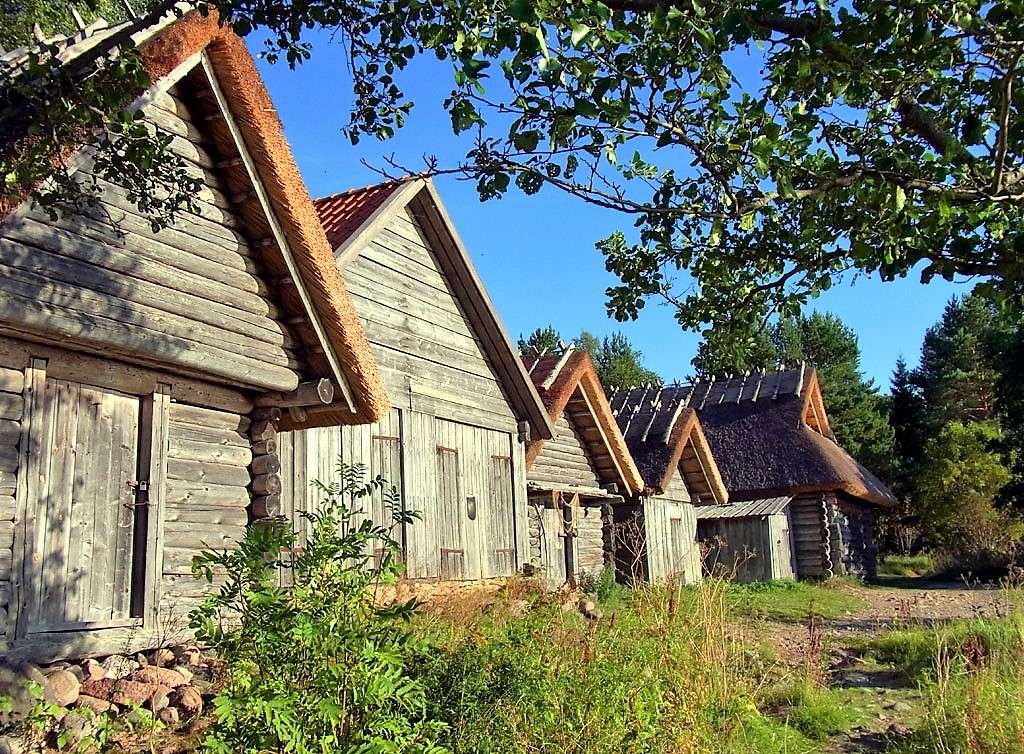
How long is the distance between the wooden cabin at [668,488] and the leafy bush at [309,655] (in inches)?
591

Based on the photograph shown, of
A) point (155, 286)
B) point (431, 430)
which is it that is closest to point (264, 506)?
point (155, 286)

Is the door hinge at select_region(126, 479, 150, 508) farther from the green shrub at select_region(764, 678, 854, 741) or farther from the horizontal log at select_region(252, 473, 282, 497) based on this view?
the green shrub at select_region(764, 678, 854, 741)

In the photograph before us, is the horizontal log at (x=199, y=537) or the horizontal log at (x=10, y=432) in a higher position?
the horizontal log at (x=10, y=432)

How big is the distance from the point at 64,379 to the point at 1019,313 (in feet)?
20.2

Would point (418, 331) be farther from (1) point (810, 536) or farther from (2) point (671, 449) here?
(1) point (810, 536)

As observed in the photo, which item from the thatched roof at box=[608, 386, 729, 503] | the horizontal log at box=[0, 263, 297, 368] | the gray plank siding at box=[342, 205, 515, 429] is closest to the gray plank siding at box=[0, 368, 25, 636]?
the horizontal log at box=[0, 263, 297, 368]

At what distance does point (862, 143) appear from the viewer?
532 centimetres

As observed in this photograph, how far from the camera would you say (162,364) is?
7043mm

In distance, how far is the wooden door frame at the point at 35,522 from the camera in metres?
5.96

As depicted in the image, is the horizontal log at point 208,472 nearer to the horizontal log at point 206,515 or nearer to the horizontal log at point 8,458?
the horizontal log at point 206,515

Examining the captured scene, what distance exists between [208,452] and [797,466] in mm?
22330

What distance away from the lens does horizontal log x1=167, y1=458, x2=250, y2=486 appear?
7247mm

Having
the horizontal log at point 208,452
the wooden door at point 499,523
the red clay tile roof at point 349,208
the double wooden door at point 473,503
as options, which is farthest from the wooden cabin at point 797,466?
the horizontal log at point 208,452

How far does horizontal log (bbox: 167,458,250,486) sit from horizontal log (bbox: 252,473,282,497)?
85 millimetres
